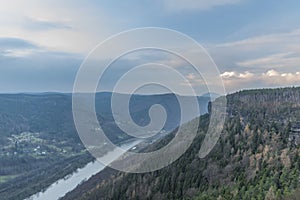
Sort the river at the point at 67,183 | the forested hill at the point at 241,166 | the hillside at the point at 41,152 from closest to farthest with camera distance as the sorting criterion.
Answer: the forested hill at the point at 241,166, the river at the point at 67,183, the hillside at the point at 41,152

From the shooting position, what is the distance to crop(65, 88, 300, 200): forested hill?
33438 millimetres

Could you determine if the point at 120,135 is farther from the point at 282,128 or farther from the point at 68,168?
the point at 282,128

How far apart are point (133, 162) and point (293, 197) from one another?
5285cm

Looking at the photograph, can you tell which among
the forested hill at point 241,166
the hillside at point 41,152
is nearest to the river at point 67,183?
the hillside at point 41,152

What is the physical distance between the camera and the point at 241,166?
1689 inches

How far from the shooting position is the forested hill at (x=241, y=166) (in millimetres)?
33438

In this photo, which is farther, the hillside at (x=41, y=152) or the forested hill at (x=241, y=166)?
the hillside at (x=41, y=152)

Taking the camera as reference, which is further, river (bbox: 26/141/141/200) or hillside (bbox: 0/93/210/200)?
hillside (bbox: 0/93/210/200)

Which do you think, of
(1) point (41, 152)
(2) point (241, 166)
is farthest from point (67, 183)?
(2) point (241, 166)

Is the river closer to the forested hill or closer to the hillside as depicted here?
the hillside

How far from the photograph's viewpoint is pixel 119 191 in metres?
55.2

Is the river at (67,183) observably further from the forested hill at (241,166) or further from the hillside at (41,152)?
the forested hill at (241,166)

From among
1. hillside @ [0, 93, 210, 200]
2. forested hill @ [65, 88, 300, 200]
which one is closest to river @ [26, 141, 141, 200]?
hillside @ [0, 93, 210, 200]

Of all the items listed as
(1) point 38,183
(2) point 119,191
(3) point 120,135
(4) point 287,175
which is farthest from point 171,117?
(4) point 287,175
